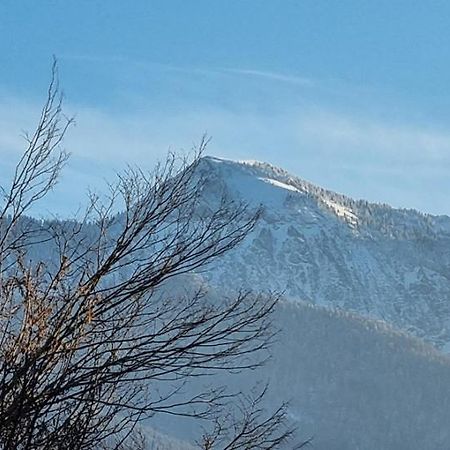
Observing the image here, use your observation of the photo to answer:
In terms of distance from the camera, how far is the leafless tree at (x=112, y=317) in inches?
201

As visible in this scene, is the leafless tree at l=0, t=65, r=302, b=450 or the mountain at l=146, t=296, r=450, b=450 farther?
the mountain at l=146, t=296, r=450, b=450

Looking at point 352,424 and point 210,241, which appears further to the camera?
point 352,424

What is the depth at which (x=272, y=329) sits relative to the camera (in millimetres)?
6129

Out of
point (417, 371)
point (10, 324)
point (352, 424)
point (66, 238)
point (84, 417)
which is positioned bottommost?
point (84, 417)

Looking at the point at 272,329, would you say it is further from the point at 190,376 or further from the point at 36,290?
the point at 36,290

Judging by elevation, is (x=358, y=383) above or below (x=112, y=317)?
above

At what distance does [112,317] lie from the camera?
5.48m

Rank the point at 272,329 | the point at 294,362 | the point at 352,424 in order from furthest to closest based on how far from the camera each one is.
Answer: the point at 294,362, the point at 352,424, the point at 272,329

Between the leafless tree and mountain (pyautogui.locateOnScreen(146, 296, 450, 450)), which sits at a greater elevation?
mountain (pyautogui.locateOnScreen(146, 296, 450, 450))

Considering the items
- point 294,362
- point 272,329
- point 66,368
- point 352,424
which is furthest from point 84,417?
point 294,362

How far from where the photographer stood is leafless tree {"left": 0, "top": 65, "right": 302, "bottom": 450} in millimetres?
5102

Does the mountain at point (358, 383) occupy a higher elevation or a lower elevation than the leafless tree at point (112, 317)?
higher

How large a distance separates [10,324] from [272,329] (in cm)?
143

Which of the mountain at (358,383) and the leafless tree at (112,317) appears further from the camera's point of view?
the mountain at (358,383)
